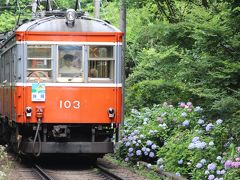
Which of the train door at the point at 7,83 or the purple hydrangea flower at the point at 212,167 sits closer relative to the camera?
the purple hydrangea flower at the point at 212,167

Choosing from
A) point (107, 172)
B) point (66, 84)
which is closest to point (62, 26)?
point (66, 84)

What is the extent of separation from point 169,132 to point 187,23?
263 centimetres

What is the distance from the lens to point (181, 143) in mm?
12109

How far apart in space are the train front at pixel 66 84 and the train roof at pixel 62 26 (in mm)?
22

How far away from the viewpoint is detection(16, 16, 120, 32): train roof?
13609 millimetres

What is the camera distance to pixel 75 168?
14375 millimetres

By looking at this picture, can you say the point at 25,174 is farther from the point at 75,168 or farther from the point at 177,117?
the point at 177,117

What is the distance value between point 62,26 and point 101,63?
3.87 ft

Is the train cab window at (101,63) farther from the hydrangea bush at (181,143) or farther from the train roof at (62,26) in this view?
the hydrangea bush at (181,143)

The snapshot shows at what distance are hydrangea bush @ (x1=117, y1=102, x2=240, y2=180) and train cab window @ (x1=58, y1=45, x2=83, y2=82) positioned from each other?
1941 millimetres

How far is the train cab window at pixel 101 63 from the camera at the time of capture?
1366cm

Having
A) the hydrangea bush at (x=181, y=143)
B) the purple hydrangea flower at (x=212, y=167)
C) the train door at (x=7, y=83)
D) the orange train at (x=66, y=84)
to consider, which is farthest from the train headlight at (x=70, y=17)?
the purple hydrangea flower at (x=212, y=167)

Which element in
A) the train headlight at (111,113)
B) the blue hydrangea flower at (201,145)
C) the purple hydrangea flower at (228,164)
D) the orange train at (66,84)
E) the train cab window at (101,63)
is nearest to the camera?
the purple hydrangea flower at (228,164)

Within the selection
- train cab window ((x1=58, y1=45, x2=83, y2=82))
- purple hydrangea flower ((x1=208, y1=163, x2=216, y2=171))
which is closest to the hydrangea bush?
purple hydrangea flower ((x1=208, y1=163, x2=216, y2=171))
